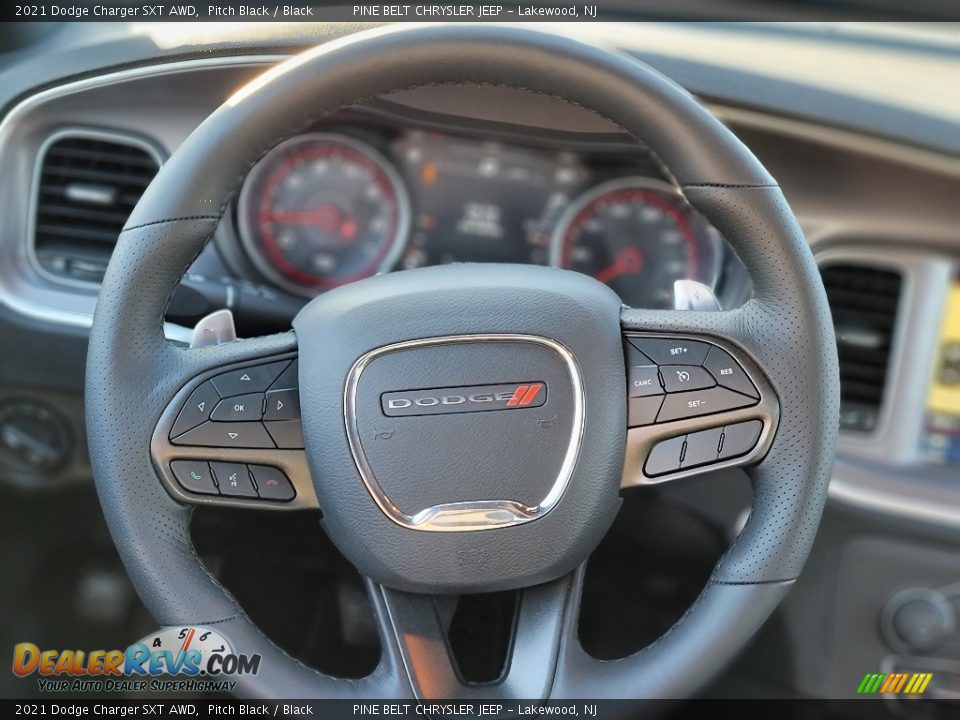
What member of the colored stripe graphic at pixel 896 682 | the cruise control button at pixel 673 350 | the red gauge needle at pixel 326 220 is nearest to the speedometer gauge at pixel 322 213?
the red gauge needle at pixel 326 220

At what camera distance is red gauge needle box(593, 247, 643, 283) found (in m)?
1.77

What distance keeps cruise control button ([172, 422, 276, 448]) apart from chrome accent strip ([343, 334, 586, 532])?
91 mm

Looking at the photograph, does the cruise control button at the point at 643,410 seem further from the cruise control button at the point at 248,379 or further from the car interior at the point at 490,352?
the cruise control button at the point at 248,379

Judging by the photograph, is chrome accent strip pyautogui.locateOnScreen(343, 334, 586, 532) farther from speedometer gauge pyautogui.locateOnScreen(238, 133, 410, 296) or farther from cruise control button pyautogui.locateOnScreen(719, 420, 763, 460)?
speedometer gauge pyautogui.locateOnScreen(238, 133, 410, 296)

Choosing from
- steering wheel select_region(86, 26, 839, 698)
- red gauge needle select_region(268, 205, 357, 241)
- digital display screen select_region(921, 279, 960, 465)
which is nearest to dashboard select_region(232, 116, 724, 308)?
red gauge needle select_region(268, 205, 357, 241)

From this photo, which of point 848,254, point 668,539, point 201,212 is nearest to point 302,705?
point 201,212

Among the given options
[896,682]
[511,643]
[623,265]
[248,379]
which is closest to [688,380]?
[511,643]

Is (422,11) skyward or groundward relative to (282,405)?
skyward

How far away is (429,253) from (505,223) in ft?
0.45

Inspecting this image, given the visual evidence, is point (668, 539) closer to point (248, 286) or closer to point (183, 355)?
point (248, 286)

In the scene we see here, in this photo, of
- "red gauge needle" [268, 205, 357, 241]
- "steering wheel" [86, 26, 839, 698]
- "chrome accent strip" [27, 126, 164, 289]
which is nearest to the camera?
"steering wheel" [86, 26, 839, 698]

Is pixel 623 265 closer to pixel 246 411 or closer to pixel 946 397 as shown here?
pixel 946 397

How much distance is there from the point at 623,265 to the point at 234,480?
903 mm

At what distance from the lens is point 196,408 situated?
107 centimetres
